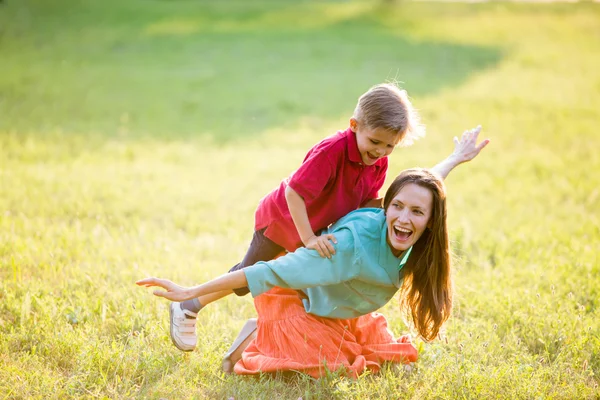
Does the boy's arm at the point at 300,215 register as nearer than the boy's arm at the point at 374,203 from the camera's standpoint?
Yes

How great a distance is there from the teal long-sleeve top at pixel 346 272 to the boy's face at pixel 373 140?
1.15 ft

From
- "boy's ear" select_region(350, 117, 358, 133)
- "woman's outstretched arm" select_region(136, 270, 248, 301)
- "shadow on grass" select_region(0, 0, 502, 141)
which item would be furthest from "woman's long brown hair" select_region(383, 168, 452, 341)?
"shadow on grass" select_region(0, 0, 502, 141)

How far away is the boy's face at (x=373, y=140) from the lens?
155 inches

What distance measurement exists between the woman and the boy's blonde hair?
11.8 inches

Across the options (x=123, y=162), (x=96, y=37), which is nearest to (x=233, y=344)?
(x=123, y=162)

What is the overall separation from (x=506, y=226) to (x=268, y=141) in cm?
544

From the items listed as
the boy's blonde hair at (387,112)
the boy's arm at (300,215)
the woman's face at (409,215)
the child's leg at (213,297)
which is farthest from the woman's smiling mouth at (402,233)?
the child's leg at (213,297)

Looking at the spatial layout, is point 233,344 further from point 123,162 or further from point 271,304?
point 123,162

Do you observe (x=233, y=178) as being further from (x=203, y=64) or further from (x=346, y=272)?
(x=203, y=64)

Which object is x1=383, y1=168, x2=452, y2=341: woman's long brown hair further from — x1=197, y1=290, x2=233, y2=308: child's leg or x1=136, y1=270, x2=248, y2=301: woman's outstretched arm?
x1=197, y1=290, x2=233, y2=308: child's leg

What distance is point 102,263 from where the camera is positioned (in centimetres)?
557

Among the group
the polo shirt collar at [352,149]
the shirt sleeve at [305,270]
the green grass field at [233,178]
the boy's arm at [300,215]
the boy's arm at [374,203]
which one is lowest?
the green grass field at [233,178]

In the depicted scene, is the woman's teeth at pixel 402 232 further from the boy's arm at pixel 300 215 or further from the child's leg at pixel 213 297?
the child's leg at pixel 213 297

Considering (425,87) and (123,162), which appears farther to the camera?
(425,87)
